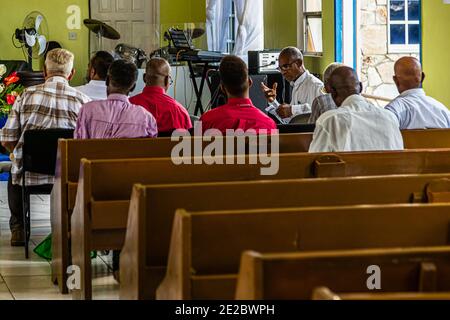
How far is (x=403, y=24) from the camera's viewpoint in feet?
31.0

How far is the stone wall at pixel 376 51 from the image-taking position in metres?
9.62

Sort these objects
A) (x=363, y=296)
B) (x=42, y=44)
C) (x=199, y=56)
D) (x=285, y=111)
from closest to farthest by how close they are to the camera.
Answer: (x=363, y=296) → (x=285, y=111) → (x=199, y=56) → (x=42, y=44)

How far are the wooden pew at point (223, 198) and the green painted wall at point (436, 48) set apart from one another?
3899 millimetres

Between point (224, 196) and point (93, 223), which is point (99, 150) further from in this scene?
point (224, 196)

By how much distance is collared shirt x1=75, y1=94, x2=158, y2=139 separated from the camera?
17.7 feet

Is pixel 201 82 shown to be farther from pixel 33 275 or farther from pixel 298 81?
pixel 33 275

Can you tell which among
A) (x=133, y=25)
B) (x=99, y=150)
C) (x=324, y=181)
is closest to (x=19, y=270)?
(x=99, y=150)

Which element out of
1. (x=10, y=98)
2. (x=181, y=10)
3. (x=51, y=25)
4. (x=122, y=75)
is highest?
(x=181, y=10)

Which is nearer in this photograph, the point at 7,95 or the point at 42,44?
the point at 7,95

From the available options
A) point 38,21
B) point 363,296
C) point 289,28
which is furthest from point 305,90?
point 38,21

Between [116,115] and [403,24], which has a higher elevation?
[403,24]

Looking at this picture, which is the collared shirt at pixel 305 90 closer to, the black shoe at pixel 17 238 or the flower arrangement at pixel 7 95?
the flower arrangement at pixel 7 95

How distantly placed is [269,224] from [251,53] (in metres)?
7.83

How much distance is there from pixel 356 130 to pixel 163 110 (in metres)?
1.61
